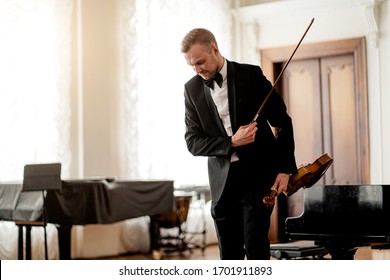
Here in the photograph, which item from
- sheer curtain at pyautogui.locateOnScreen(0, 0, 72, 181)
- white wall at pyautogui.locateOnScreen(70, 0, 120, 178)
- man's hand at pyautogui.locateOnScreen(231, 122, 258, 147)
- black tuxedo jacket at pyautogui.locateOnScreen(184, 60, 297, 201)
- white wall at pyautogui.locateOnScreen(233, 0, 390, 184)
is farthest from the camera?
white wall at pyautogui.locateOnScreen(233, 0, 390, 184)

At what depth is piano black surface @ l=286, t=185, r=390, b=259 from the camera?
379cm

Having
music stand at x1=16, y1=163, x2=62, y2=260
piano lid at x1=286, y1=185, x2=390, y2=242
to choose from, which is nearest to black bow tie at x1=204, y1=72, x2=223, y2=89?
piano lid at x1=286, y1=185, x2=390, y2=242

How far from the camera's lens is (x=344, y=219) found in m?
3.88

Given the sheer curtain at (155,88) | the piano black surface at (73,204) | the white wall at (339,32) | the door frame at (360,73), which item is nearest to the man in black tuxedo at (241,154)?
the piano black surface at (73,204)

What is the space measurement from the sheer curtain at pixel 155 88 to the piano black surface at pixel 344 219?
332 centimetres

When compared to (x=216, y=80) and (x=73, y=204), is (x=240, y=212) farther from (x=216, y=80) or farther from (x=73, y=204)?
(x=73, y=204)

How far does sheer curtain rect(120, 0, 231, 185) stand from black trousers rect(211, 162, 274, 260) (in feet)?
15.6

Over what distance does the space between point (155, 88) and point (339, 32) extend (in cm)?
227

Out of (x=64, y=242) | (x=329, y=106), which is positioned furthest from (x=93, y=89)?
(x=329, y=106)

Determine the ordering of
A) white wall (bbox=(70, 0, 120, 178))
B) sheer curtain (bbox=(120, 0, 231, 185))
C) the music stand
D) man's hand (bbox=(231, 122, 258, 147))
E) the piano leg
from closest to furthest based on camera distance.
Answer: man's hand (bbox=(231, 122, 258, 147)) → the music stand → the piano leg → white wall (bbox=(70, 0, 120, 178)) → sheer curtain (bbox=(120, 0, 231, 185))

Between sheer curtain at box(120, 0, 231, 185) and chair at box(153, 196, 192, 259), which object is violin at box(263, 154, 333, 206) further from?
sheer curtain at box(120, 0, 231, 185)

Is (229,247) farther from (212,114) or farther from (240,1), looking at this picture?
(240,1)

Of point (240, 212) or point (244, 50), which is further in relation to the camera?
point (244, 50)
